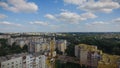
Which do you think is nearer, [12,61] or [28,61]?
[12,61]

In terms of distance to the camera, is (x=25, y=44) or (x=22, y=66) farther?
(x=25, y=44)

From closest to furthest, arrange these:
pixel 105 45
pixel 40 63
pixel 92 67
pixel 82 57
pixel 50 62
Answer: pixel 40 63, pixel 50 62, pixel 92 67, pixel 82 57, pixel 105 45

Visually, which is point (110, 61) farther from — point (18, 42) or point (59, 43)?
point (18, 42)

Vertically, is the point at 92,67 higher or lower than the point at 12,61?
lower

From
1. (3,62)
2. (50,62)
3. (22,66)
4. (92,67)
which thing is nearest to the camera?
(3,62)

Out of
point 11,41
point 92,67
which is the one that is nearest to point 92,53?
point 92,67

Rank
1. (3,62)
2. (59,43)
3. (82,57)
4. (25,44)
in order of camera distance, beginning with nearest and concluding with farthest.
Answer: (3,62), (82,57), (59,43), (25,44)

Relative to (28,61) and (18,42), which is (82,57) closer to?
(28,61)

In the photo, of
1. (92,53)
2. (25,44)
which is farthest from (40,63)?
(25,44)

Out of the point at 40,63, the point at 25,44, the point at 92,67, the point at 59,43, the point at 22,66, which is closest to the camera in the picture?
the point at 22,66
